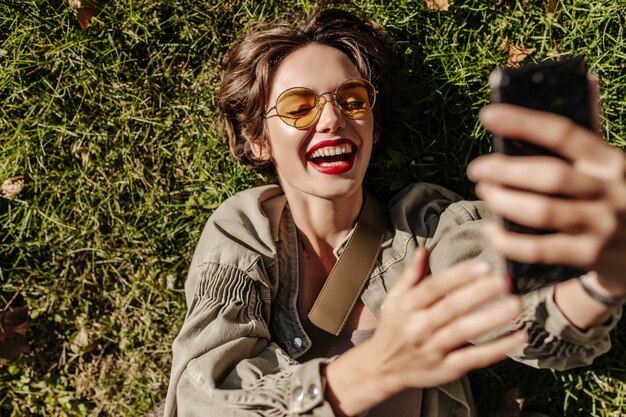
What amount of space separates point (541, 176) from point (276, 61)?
1965 mm

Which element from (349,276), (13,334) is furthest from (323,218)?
(13,334)

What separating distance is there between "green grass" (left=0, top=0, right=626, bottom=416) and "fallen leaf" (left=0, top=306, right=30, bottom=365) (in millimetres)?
59

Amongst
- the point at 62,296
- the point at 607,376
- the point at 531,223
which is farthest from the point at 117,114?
the point at 607,376

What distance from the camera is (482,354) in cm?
147

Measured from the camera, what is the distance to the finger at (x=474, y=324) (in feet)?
4.52

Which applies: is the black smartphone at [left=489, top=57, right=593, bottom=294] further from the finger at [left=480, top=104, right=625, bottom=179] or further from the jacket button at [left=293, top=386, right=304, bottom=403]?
the jacket button at [left=293, top=386, right=304, bottom=403]

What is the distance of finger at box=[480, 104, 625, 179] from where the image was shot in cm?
120

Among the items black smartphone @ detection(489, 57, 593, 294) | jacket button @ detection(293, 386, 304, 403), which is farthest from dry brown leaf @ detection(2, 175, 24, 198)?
black smartphone @ detection(489, 57, 593, 294)

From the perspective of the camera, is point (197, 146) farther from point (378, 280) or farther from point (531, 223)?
point (531, 223)

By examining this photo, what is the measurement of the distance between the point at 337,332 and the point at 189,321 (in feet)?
2.37

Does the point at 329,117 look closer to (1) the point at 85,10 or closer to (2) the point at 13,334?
(1) the point at 85,10

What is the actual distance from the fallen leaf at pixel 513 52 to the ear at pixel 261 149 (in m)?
1.52

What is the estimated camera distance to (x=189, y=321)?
105 inches

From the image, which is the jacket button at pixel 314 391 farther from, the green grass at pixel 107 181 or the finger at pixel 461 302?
the green grass at pixel 107 181
